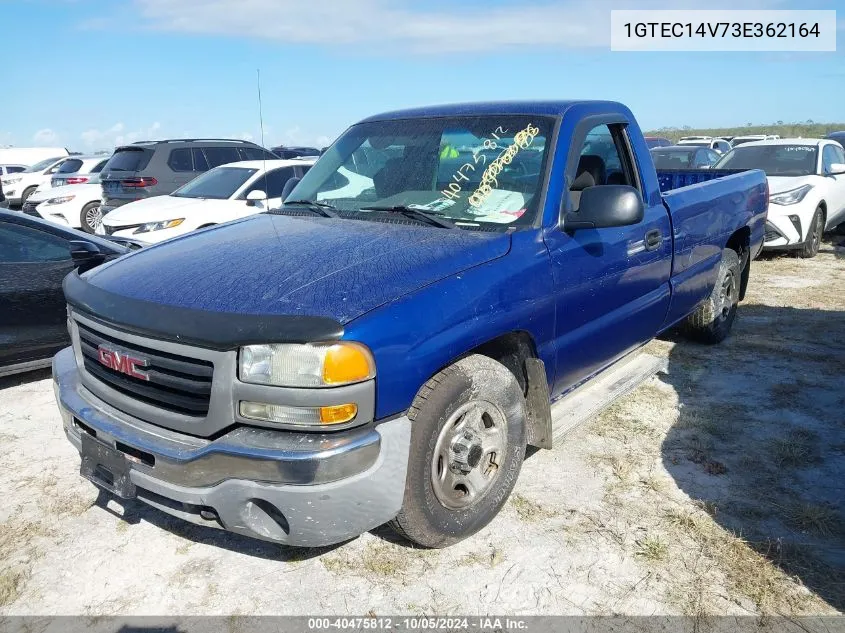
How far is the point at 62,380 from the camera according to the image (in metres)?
3.18

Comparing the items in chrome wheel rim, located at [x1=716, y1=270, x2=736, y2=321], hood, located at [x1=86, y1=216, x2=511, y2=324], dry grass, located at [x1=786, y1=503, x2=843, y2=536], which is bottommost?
dry grass, located at [x1=786, y1=503, x2=843, y2=536]

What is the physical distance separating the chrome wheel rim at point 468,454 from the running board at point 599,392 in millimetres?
479

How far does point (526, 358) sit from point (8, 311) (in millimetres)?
3749

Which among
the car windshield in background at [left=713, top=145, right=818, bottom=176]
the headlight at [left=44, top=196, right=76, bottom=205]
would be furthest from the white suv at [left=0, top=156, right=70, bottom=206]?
the car windshield in background at [left=713, top=145, right=818, bottom=176]

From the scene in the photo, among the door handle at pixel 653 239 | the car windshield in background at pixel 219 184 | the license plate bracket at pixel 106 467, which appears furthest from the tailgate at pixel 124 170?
the door handle at pixel 653 239

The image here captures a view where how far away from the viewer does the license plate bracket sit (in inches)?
106

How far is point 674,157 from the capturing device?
12547 millimetres

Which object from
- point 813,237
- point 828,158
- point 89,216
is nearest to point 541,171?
point 813,237

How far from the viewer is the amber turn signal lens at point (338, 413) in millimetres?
2393

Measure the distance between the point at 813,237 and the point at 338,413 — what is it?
31.5 feet

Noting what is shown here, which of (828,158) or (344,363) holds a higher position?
(828,158)

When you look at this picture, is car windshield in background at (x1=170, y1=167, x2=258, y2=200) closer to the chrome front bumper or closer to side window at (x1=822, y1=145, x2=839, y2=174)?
the chrome front bumper

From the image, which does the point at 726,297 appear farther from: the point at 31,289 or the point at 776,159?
the point at 776,159

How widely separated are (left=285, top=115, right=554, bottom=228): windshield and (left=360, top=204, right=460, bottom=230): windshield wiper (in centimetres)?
3
